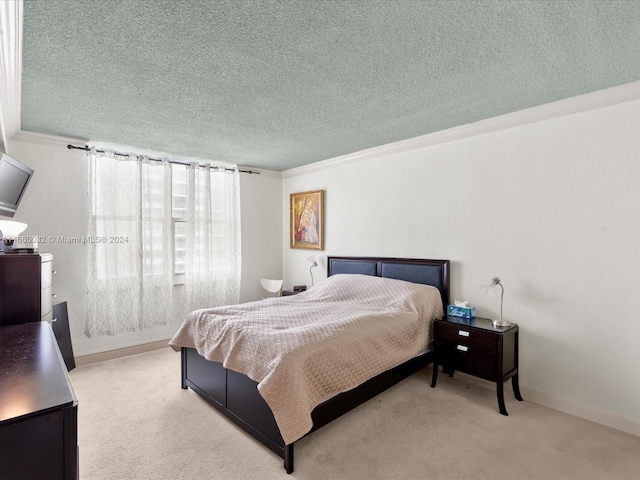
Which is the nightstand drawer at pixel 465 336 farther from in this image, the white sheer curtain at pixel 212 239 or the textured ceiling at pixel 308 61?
the white sheer curtain at pixel 212 239

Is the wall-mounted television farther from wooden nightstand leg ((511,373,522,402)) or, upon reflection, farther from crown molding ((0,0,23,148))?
wooden nightstand leg ((511,373,522,402))

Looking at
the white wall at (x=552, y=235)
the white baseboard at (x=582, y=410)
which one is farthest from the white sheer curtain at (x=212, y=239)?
the white baseboard at (x=582, y=410)

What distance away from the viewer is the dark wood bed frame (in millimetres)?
2111

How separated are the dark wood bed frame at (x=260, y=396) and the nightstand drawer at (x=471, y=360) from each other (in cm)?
26

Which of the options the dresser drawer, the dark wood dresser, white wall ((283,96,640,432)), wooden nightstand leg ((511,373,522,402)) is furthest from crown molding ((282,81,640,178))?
the dark wood dresser

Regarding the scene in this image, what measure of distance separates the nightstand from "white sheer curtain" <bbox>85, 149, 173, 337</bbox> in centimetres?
318

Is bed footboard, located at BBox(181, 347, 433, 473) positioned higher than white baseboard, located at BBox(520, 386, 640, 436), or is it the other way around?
bed footboard, located at BBox(181, 347, 433, 473)

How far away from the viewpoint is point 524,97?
2516mm

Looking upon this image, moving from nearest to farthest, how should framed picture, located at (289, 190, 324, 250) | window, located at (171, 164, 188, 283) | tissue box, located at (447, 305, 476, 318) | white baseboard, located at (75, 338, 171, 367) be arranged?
1. tissue box, located at (447, 305, 476, 318)
2. white baseboard, located at (75, 338, 171, 367)
3. window, located at (171, 164, 188, 283)
4. framed picture, located at (289, 190, 324, 250)

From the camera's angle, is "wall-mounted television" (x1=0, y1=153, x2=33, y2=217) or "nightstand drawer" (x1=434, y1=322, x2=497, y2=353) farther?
"nightstand drawer" (x1=434, y1=322, x2=497, y2=353)

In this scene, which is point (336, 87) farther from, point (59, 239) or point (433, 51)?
point (59, 239)

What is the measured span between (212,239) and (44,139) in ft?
6.67

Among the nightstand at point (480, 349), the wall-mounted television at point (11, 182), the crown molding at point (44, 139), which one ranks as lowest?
the nightstand at point (480, 349)

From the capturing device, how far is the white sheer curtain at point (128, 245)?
3.63 meters
